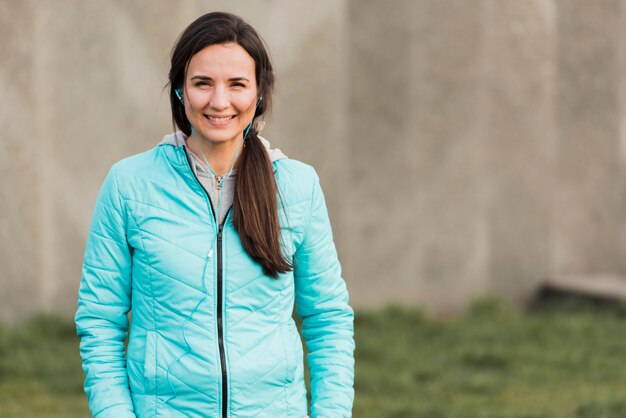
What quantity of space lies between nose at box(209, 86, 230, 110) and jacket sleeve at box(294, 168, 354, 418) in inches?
10.7

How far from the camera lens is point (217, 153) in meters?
2.44

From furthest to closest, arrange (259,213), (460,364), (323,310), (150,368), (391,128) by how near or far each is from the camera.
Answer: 1. (391,128)
2. (460,364)
3. (323,310)
4. (259,213)
5. (150,368)

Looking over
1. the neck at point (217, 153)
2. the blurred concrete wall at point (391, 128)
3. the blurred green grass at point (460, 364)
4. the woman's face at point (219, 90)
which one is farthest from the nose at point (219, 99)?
the blurred concrete wall at point (391, 128)

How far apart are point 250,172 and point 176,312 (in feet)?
1.12

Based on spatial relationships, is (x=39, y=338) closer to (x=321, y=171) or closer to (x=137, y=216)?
(x=321, y=171)

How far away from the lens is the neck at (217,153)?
2.43 meters

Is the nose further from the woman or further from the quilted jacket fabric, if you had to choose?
the quilted jacket fabric

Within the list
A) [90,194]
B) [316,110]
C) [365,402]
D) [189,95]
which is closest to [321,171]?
[316,110]

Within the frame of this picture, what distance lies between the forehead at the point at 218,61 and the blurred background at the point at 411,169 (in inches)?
123

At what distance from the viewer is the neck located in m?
2.43

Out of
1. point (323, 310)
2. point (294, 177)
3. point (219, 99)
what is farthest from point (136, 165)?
point (323, 310)

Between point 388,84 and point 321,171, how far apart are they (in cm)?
74

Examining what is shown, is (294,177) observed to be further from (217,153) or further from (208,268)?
(208,268)

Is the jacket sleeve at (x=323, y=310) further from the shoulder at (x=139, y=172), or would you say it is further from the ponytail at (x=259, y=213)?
the shoulder at (x=139, y=172)
